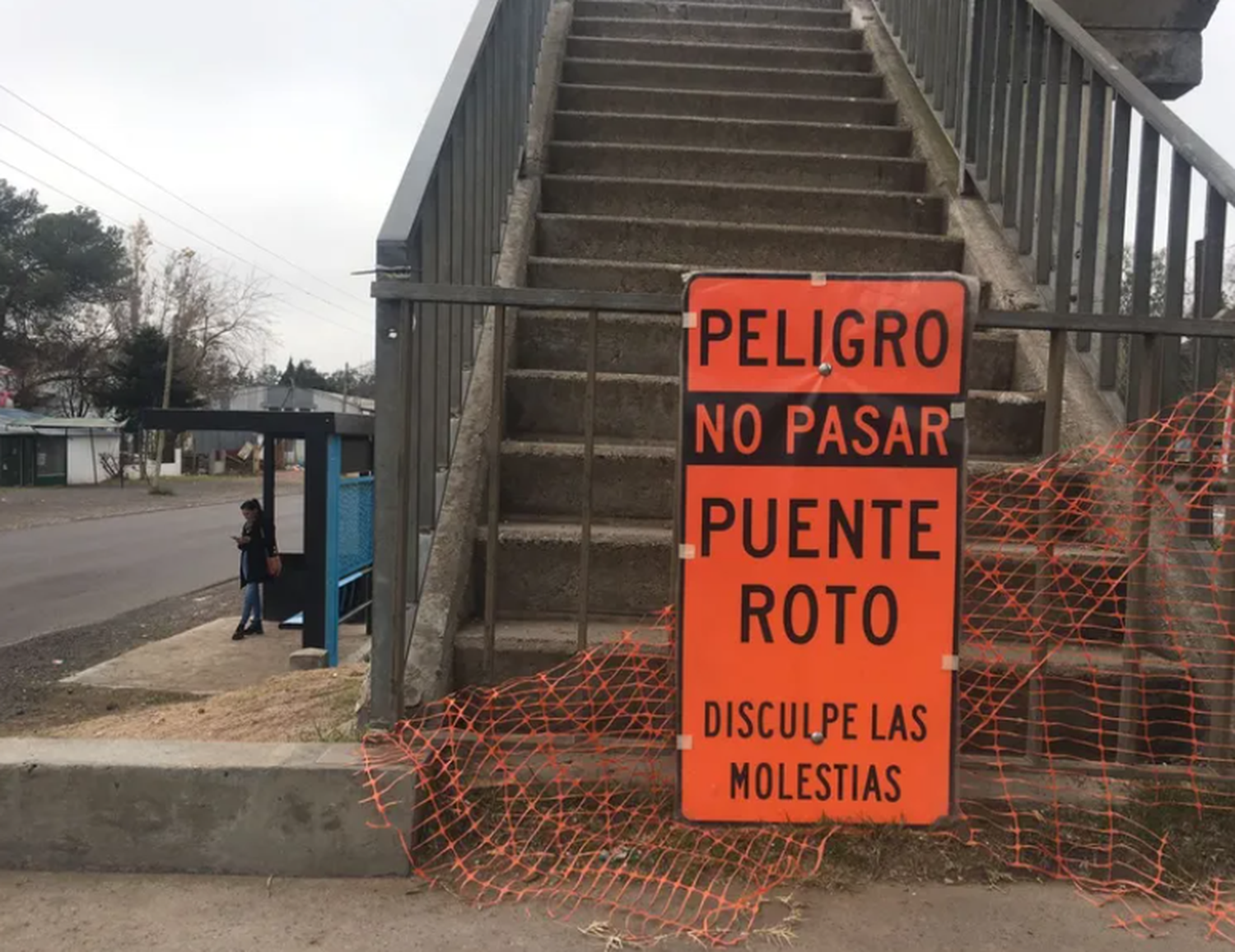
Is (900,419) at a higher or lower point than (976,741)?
higher

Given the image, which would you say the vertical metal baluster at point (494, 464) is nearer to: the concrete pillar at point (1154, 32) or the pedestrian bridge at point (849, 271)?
the pedestrian bridge at point (849, 271)

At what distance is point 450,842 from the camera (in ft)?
8.64

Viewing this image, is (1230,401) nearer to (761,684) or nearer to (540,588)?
(761,684)

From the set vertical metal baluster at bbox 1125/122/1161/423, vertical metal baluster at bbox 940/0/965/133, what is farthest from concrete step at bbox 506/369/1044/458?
vertical metal baluster at bbox 940/0/965/133

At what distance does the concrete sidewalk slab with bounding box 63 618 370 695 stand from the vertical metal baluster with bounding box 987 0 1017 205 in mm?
6263

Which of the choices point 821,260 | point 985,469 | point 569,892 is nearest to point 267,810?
point 569,892

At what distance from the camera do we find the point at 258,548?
9.12 m

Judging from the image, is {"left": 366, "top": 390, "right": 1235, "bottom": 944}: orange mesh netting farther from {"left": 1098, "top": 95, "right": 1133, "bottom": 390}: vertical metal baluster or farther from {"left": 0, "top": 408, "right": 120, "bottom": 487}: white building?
{"left": 0, "top": 408, "right": 120, "bottom": 487}: white building

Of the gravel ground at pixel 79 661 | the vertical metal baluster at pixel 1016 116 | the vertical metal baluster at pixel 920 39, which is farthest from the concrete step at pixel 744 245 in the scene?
the gravel ground at pixel 79 661

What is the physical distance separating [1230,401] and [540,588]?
2.28m

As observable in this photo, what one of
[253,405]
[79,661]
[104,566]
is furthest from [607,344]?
A: [253,405]

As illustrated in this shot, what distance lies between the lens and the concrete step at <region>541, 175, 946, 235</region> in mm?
5219

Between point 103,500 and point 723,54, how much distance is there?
104 ft

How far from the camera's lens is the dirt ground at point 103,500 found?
80.7 feet
